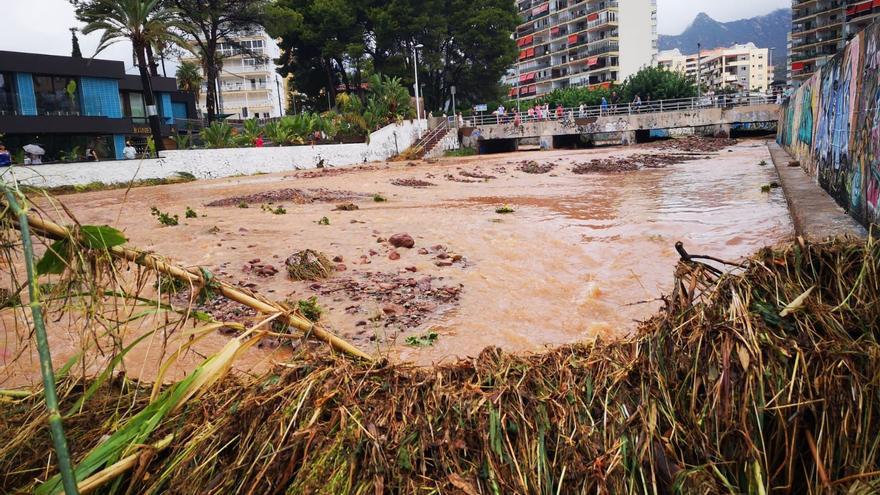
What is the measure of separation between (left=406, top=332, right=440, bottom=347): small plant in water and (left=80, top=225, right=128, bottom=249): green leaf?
345cm

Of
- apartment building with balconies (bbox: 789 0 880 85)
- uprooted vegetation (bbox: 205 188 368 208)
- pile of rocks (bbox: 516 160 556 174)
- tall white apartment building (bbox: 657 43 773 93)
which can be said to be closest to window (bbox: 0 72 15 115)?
uprooted vegetation (bbox: 205 188 368 208)

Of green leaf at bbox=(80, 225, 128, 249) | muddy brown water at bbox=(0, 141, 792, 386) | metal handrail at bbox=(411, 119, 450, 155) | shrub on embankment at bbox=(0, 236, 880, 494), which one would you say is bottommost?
muddy brown water at bbox=(0, 141, 792, 386)

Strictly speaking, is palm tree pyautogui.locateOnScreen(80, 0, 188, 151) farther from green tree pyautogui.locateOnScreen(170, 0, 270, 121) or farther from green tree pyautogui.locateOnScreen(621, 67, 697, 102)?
green tree pyautogui.locateOnScreen(621, 67, 697, 102)

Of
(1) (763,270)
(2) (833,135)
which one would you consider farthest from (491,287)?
(2) (833,135)

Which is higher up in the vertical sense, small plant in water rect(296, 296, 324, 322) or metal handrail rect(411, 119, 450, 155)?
metal handrail rect(411, 119, 450, 155)

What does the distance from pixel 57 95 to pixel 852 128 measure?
36.4m

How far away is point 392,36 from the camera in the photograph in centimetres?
4909

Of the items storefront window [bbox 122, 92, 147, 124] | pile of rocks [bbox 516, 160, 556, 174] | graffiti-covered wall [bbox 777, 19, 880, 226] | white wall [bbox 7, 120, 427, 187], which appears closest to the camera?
graffiti-covered wall [bbox 777, 19, 880, 226]

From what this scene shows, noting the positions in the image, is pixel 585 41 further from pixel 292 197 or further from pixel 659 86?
pixel 292 197

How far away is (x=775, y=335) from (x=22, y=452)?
240cm

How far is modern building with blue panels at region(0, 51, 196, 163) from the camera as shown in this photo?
2969 cm

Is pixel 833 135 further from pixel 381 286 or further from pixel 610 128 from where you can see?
pixel 610 128

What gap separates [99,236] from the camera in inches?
69.7

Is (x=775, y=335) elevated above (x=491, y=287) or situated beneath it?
elevated above
